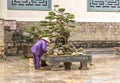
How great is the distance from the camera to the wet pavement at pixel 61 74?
11312 millimetres

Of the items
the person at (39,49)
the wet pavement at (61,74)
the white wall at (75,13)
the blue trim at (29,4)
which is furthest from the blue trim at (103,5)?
the person at (39,49)

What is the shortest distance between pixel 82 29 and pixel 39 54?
682 cm

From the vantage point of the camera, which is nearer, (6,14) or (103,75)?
(103,75)

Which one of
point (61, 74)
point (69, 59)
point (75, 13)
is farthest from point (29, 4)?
point (61, 74)

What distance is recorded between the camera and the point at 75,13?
20.1 metres

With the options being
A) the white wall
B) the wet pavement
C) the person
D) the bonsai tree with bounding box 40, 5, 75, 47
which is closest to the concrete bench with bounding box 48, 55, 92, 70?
the wet pavement

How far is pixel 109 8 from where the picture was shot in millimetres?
20703

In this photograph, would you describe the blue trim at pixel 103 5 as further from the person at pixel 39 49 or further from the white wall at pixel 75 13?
the person at pixel 39 49

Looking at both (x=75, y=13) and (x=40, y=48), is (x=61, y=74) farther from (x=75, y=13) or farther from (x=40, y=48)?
(x=75, y=13)

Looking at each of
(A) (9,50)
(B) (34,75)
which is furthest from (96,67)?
(A) (9,50)

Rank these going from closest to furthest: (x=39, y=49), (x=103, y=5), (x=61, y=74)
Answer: (x=61, y=74), (x=39, y=49), (x=103, y=5)

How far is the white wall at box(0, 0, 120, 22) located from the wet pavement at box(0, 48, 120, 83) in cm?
390

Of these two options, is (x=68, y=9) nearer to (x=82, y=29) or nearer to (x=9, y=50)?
(x=82, y=29)

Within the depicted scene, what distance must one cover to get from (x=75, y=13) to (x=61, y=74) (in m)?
7.91
